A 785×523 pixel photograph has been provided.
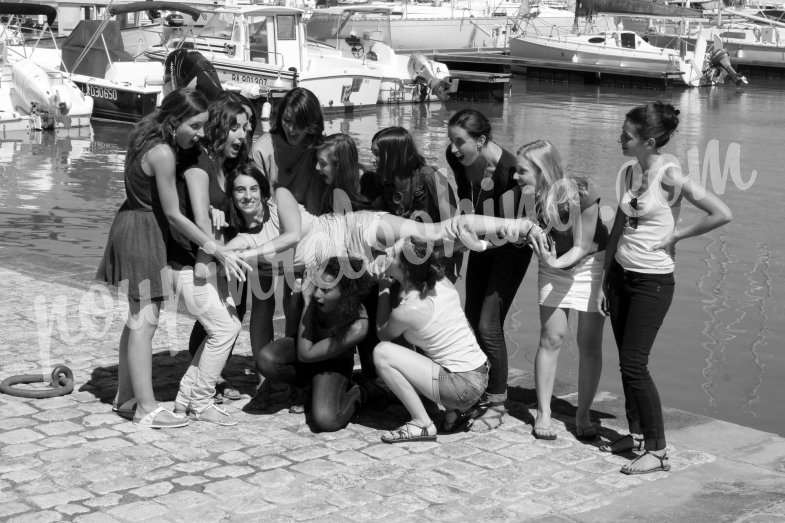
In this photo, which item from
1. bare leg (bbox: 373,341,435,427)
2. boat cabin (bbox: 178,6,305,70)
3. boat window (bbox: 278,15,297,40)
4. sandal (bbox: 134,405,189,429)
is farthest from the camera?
boat window (bbox: 278,15,297,40)

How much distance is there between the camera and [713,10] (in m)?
54.1

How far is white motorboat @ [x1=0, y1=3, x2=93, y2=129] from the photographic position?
23.9 m

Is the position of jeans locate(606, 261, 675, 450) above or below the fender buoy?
above

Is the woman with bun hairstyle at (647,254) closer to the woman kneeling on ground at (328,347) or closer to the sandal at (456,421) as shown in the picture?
the sandal at (456,421)

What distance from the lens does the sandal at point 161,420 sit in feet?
19.8

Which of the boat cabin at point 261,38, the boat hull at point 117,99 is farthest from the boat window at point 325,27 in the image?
the boat hull at point 117,99

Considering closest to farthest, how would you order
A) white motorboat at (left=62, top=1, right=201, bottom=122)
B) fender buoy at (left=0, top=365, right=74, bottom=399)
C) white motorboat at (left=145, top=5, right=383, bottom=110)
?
fender buoy at (left=0, top=365, right=74, bottom=399) → white motorboat at (left=62, top=1, right=201, bottom=122) → white motorboat at (left=145, top=5, right=383, bottom=110)

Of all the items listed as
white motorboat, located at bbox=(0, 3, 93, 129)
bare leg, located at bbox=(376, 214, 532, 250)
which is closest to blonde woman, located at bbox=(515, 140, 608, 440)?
bare leg, located at bbox=(376, 214, 532, 250)

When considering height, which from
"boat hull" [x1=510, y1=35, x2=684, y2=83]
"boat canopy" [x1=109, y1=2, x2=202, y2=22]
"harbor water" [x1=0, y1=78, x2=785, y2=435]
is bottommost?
"harbor water" [x1=0, y1=78, x2=785, y2=435]

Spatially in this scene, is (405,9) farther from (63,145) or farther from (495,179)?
(495,179)

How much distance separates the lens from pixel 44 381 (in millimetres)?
6723

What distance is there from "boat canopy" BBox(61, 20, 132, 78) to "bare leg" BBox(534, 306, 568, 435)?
24.7 m

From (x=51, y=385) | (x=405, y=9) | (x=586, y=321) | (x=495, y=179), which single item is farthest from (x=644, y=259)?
(x=405, y=9)

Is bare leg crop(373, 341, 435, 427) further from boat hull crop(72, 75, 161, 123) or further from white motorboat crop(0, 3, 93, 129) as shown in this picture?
boat hull crop(72, 75, 161, 123)
